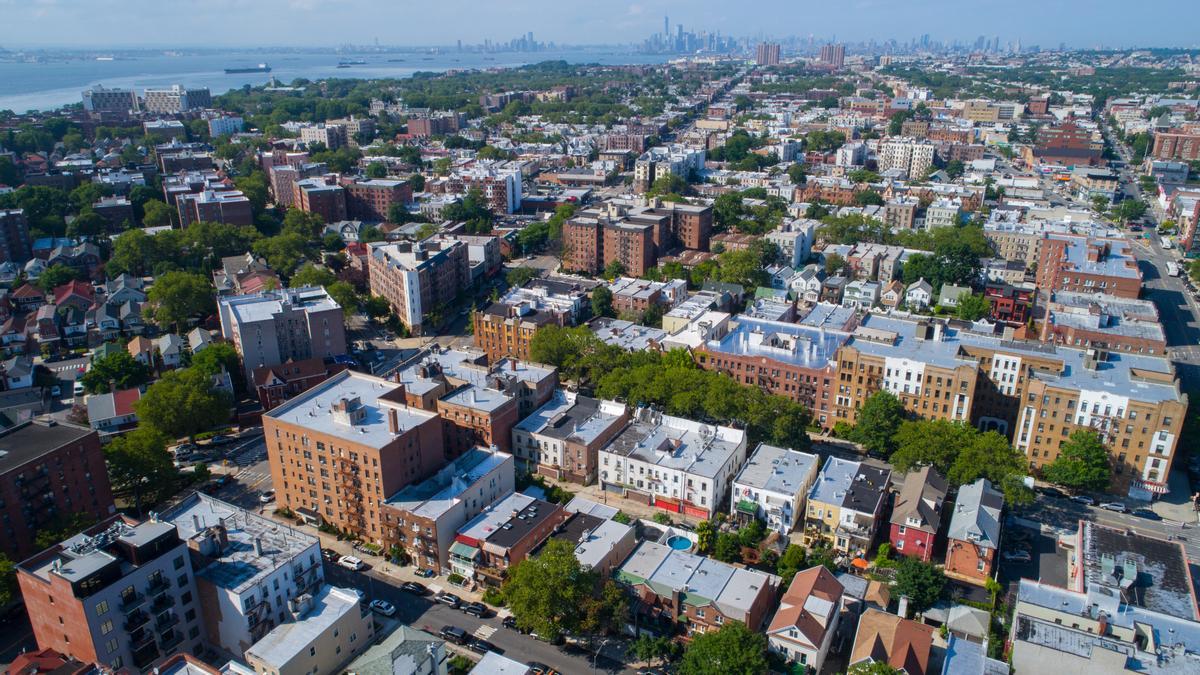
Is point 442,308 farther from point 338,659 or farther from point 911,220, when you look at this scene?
point 911,220

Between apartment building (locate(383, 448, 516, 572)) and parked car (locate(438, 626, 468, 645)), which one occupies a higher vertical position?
apartment building (locate(383, 448, 516, 572))

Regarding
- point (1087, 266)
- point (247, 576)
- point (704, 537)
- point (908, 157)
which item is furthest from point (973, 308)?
point (908, 157)

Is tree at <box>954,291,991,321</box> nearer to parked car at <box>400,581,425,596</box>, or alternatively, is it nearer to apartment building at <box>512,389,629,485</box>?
apartment building at <box>512,389,629,485</box>

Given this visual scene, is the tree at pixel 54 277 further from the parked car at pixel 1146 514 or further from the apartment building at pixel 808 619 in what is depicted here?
the parked car at pixel 1146 514

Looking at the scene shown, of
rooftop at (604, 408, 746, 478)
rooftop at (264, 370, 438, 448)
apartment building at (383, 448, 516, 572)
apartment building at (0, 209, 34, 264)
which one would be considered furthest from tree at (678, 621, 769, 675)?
apartment building at (0, 209, 34, 264)

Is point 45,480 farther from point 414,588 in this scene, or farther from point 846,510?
point 846,510
